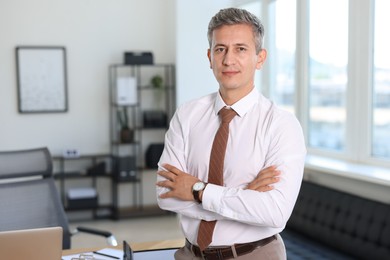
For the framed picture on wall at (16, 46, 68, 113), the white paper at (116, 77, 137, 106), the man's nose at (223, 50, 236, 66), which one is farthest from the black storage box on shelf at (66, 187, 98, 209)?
the man's nose at (223, 50, 236, 66)

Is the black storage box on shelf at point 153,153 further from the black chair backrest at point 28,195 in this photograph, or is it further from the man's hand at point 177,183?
the man's hand at point 177,183

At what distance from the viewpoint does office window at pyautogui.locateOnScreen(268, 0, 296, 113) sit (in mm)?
5168

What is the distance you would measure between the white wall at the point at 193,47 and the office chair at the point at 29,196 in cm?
275

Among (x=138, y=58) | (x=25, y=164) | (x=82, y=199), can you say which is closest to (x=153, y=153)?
(x=82, y=199)

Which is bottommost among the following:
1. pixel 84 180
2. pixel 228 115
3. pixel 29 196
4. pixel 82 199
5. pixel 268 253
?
pixel 82 199

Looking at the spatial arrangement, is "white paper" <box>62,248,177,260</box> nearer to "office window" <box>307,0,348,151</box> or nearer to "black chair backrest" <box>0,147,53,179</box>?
"black chair backrest" <box>0,147,53,179</box>

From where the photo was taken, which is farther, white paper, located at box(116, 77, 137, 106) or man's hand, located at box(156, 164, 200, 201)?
white paper, located at box(116, 77, 137, 106)

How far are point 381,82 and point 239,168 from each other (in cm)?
252

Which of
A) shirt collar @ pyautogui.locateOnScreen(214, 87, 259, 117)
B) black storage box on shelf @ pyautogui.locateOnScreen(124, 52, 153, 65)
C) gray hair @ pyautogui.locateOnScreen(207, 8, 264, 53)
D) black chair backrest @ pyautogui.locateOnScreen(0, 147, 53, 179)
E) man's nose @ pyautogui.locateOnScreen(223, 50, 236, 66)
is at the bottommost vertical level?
black chair backrest @ pyautogui.locateOnScreen(0, 147, 53, 179)

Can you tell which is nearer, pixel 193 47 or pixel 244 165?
pixel 244 165

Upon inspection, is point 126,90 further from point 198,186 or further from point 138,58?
point 198,186

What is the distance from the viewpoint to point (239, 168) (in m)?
1.83

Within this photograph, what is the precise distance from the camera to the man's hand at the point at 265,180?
1.76 m

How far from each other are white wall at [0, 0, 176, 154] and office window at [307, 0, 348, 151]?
2173 mm
